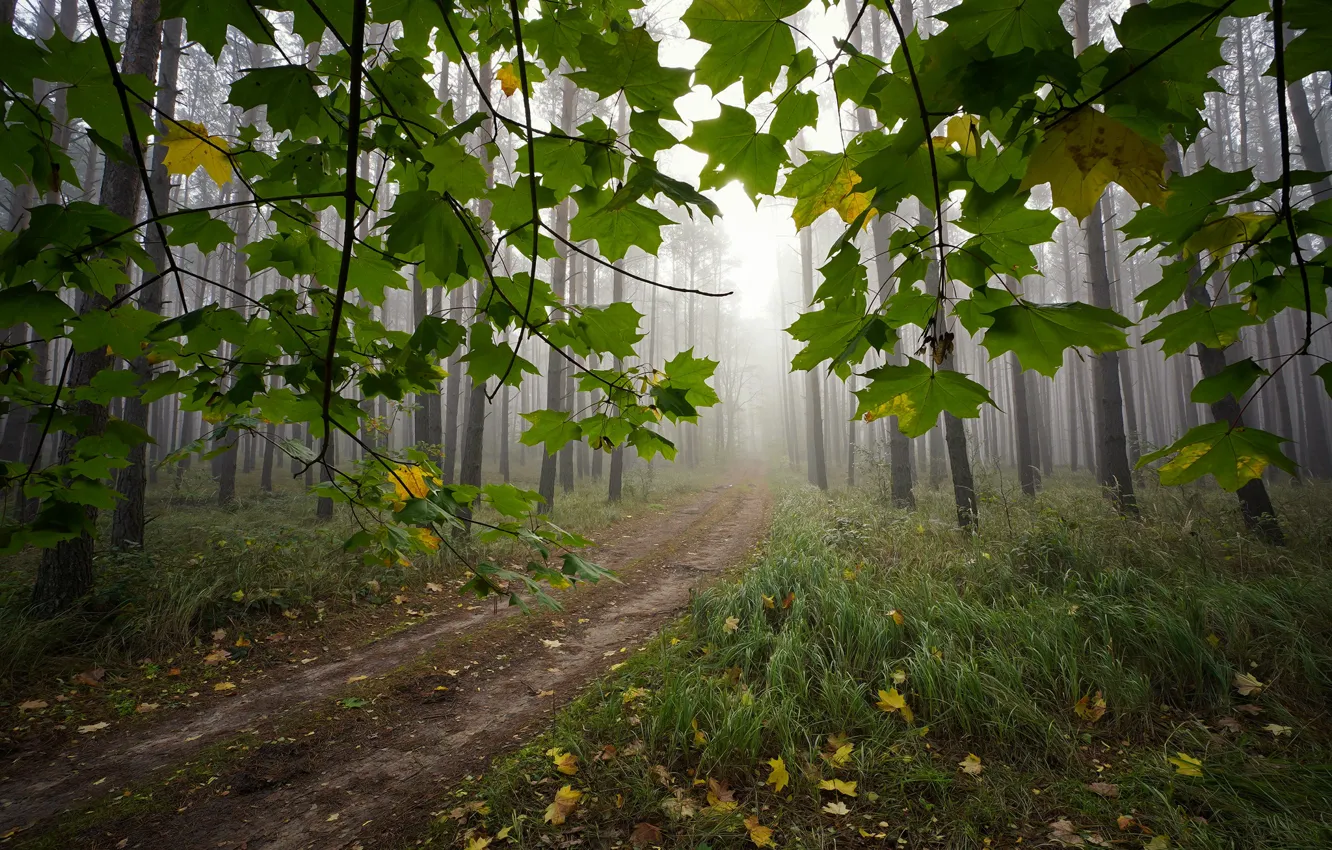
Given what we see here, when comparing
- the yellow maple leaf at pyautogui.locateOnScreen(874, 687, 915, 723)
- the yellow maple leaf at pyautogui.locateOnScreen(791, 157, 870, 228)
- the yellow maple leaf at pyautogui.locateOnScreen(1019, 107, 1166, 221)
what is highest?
the yellow maple leaf at pyautogui.locateOnScreen(791, 157, 870, 228)

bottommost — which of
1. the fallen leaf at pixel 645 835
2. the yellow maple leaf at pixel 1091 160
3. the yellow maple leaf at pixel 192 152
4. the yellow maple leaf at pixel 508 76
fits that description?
the fallen leaf at pixel 645 835

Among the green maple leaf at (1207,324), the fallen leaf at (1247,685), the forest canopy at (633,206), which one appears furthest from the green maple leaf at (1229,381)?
the fallen leaf at (1247,685)

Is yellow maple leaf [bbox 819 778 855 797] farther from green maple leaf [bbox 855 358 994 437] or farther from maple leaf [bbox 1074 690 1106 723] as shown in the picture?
green maple leaf [bbox 855 358 994 437]

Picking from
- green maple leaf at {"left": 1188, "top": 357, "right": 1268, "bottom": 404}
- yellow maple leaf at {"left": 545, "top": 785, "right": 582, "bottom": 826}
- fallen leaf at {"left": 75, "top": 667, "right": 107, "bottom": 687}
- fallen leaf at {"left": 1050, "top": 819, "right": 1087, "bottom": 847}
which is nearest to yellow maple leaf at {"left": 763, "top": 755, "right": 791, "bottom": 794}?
yellow maple leaf at {"left": 545, "top": 785, "right": 582, "bottom": 826}

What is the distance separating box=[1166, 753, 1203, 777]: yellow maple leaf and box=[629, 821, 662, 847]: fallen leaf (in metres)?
2.54

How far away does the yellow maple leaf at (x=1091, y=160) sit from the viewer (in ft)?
2.86

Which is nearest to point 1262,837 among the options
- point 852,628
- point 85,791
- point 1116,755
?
point 1116,755

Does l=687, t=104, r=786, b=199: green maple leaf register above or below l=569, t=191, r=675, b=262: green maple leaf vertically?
above

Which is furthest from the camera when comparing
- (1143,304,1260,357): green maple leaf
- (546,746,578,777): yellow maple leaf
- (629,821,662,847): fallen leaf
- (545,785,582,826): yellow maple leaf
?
(546,746,578,777): yellow maple leaf

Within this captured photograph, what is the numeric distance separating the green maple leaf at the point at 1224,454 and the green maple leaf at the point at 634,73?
125 cm

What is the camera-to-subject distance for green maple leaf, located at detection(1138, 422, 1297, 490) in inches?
41.3

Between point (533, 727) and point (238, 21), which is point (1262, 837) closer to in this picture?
point (533, 727)

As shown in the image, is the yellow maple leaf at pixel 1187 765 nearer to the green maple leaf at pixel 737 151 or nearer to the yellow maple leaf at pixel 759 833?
the yellow maple leaf at pixel 759 833

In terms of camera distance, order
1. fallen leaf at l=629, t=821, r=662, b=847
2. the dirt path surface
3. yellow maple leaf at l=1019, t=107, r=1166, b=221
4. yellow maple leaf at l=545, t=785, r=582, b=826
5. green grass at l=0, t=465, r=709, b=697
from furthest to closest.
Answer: green grass at l=0, t=465, r=709, b=697, the dirt path surface, yellow maple leaf at l=545, t=785, r=582, b=826, fallen leaf at l=629, t=821, r=662, b=847, yellow maple leaf at l=1019, t=107, r=1166, b=221
